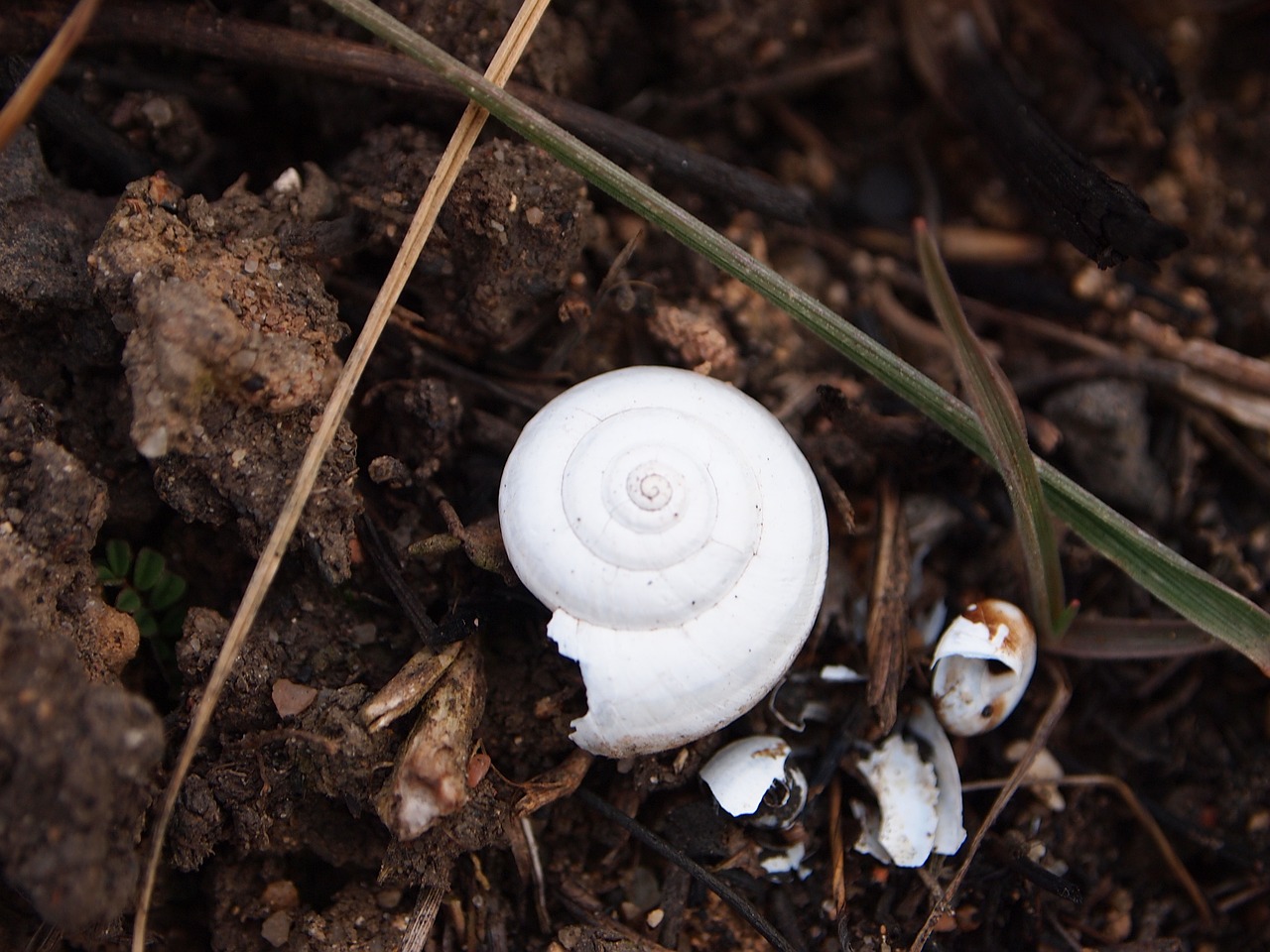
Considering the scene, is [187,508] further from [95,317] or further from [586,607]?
[586,607]

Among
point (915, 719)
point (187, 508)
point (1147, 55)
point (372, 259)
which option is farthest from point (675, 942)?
point (1147, 55)

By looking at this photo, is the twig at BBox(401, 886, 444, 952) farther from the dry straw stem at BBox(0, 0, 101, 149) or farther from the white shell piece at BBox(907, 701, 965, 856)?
the dry straw stem at BBox(0, 0, 101, 149)

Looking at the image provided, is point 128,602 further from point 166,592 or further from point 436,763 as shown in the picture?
point 436,763

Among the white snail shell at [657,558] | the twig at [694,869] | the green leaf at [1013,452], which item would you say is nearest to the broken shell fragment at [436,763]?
the white snail shell at [657,558]

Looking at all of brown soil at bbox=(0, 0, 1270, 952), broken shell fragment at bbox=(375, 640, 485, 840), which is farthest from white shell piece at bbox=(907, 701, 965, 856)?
broken shell fragment at bbox=(375, 640, 485, 840)

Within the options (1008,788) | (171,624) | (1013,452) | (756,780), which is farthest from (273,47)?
(1008,788)

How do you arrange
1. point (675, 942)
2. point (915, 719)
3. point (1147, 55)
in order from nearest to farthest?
point (675, 942) < point (915, 719) < point (1147, 55)
